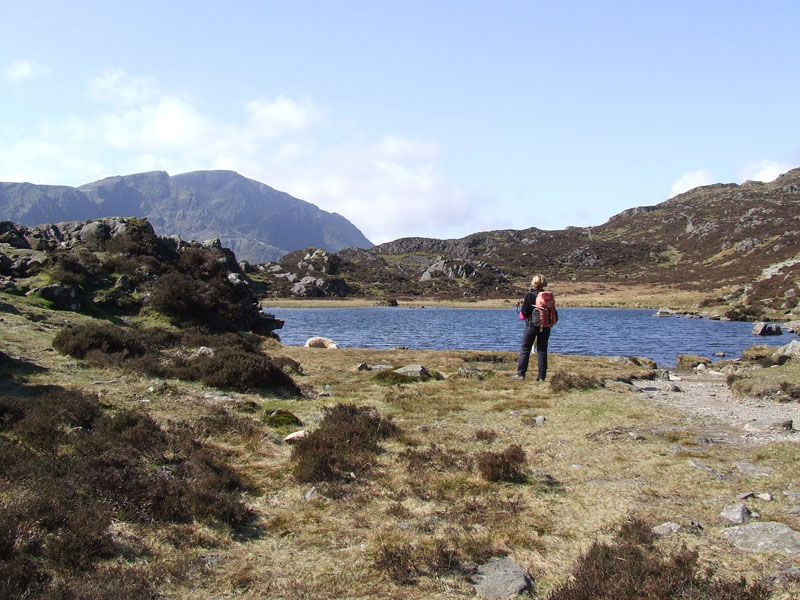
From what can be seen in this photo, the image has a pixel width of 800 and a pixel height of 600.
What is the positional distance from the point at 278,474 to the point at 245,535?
7.18ft

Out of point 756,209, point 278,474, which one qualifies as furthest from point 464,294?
point 278,474

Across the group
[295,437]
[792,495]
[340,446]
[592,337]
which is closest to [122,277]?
[295,437]

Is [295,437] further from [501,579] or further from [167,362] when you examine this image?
[167,362]

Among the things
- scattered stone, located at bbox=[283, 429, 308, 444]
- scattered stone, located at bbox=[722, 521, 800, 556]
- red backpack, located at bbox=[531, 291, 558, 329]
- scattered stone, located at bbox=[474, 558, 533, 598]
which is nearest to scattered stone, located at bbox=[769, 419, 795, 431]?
scattered stone, located at bbox=[722, 521, 800, 556]

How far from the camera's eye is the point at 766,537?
5.80m

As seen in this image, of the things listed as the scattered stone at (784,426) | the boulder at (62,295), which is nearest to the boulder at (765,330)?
the scattered stone at (784,426)

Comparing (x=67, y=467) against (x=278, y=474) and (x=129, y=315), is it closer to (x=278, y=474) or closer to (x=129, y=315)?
(x=278, y=474)

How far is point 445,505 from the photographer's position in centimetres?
Answer: 726

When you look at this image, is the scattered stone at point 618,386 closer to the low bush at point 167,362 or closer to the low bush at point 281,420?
the low bush at point 167,362

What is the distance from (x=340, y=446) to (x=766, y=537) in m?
6.67

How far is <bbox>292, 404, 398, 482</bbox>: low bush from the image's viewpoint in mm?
8211

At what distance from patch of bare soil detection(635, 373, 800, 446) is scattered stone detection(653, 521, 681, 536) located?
5352 millimetres

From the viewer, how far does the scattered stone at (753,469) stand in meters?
Result: 8.13

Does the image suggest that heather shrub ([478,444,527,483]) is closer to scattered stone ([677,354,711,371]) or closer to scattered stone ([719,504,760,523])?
scattered stone ([719,504,760,523])
